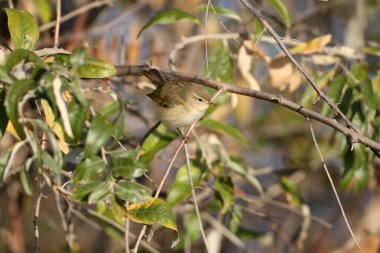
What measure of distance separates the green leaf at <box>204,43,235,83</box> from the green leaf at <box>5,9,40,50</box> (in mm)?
945

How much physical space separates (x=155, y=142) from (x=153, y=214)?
2.65 ft

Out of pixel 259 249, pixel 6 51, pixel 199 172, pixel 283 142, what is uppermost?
pixel 6 51

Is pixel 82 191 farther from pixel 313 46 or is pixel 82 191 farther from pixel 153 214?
pixel 313 46

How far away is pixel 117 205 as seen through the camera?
1620mm

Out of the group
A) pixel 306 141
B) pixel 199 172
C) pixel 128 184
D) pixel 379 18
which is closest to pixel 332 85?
pixel 199 172

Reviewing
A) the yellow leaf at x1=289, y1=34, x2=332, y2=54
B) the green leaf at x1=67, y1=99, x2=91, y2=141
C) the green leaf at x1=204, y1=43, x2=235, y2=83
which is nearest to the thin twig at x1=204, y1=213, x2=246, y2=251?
the green leaf at x1=204, y1=43, x2=235, y2=83

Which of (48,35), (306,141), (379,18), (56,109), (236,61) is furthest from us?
(379,18)

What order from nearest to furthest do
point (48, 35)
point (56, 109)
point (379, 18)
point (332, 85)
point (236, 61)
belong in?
1. point (56, 109)
2. point (332, 85)
3. point (236, 61)
4. point (48, 35)
5. point (379, 18)

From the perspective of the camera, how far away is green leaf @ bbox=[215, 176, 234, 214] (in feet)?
8.29

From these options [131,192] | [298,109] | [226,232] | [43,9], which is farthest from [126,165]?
[43,9]

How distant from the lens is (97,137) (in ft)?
5.41

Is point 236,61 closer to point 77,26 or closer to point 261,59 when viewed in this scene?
point 261,59

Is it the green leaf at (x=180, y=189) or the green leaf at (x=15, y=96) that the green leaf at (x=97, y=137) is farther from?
the green leaf at (x=180, y=189)

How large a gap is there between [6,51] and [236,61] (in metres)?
1.12
